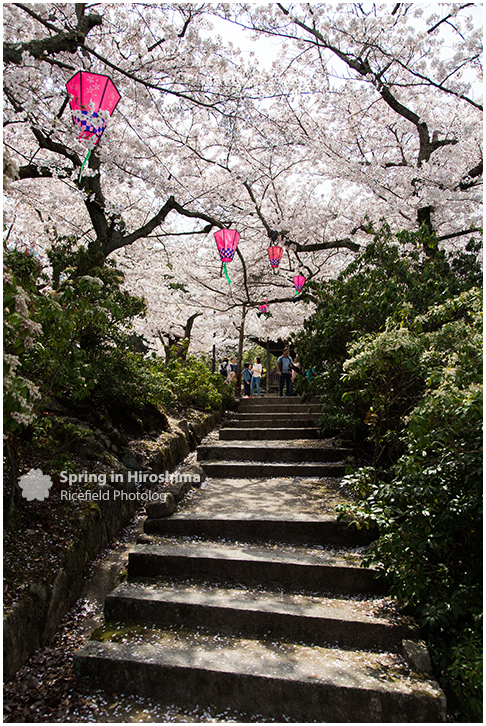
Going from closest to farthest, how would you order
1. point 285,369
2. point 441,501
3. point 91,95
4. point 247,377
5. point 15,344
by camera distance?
1. point 15,344
2. point 441,501
3. point 91,95
4. point 285,369
5. point 247,377

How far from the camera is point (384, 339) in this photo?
353 cm

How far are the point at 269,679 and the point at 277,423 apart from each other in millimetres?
6079

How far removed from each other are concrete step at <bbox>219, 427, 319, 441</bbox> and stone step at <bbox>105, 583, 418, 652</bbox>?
4.46 m

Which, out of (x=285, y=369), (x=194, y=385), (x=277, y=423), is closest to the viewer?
(x=277, y=423)

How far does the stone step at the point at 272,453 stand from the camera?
259 inches

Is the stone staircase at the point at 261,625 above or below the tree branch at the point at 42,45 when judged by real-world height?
below

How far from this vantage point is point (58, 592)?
11.0 feet

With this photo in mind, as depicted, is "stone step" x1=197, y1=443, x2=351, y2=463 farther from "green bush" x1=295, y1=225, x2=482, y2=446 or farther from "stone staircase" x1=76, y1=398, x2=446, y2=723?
"stone staircase" x1=76, y1=398, x2=446, y2=723

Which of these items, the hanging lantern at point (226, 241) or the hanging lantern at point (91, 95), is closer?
the hanging lantern at point (91, 95)

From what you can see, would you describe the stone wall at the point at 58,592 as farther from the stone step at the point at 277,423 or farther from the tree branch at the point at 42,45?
the tree branch at the point at 42,45

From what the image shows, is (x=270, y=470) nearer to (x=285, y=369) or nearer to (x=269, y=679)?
(x=269, y=679)

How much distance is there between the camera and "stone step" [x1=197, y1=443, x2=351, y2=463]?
6566 millimetres

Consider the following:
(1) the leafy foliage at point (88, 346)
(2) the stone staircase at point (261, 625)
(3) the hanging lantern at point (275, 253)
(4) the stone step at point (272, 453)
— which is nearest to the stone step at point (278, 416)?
(1) the leafy foliage at point (88, 346)
